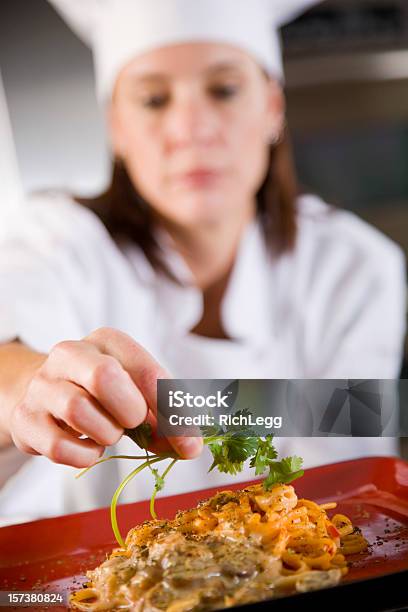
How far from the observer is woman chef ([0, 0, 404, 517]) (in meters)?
1.25

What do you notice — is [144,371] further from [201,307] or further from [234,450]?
[201,307]

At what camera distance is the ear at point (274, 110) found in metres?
1.44

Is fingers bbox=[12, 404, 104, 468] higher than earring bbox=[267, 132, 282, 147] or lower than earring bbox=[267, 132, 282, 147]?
lower

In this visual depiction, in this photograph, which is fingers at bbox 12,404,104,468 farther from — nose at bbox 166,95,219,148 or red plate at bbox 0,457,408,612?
nose at bbox 166,95,219,148

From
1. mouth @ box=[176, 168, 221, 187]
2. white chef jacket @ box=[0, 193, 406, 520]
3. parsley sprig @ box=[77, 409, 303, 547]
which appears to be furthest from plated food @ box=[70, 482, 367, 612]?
mouth @ box=[176, 168, 221, 187]

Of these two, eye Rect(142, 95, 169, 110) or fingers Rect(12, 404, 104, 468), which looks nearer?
fingers Rect(12, 404, 104, 468)

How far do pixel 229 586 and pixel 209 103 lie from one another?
35.1 inches

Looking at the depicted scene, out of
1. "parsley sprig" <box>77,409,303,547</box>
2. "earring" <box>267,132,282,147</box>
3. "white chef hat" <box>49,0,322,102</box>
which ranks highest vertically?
"white chef hat" <box>49,0,322,102</box>

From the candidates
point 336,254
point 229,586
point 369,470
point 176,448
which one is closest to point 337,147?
point 336,254

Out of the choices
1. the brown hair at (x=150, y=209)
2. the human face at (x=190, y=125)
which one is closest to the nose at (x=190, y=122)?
the human face at (x=190, y=125)

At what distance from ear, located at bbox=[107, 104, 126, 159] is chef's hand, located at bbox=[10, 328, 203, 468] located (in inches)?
27.0

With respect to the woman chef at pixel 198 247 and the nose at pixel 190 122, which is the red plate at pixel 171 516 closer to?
the woman chef at pixel 198 247

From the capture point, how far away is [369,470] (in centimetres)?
88

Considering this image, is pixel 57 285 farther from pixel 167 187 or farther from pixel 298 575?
pixel 298 575
